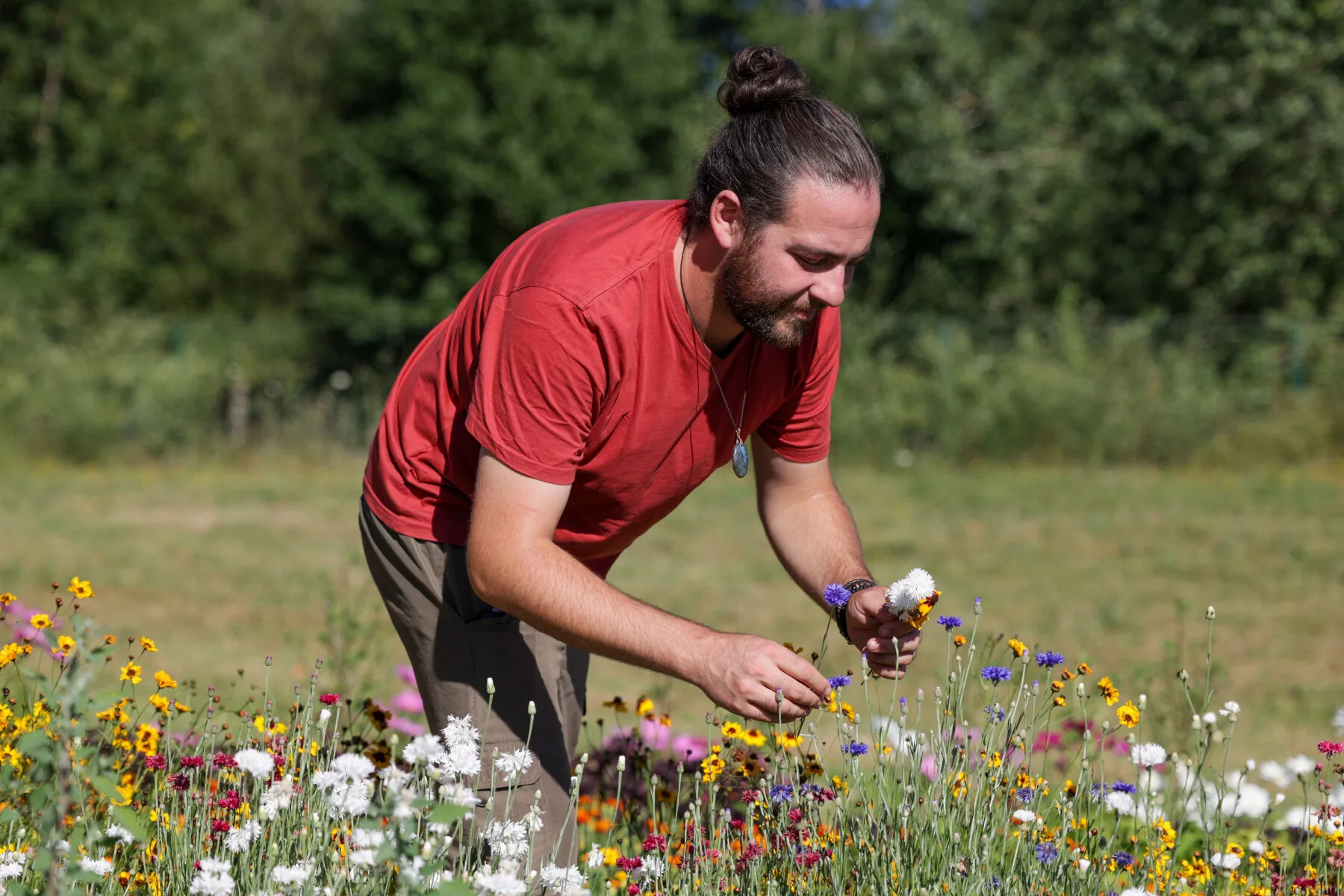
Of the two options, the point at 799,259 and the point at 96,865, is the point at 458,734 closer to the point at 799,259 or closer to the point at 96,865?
the point at 96,865

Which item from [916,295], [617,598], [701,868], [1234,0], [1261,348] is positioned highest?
[1234,0]

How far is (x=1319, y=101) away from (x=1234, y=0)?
1636 mm

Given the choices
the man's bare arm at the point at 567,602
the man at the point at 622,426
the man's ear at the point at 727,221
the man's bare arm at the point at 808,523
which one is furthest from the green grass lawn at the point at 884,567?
the man's ear at the point at 727,221

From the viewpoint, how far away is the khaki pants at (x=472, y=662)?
2744 mm

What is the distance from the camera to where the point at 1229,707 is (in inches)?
87.6

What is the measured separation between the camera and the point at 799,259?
2.45 meters

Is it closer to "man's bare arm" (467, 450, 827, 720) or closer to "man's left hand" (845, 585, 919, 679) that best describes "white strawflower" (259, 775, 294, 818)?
"man's bare arm" (467, 450, 827, 720)

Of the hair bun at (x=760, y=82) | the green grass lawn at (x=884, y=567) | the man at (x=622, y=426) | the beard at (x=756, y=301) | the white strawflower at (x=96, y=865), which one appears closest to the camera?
the white strawflower at (x=96, y=865)

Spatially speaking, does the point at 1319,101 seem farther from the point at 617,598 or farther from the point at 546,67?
the point at 617,598

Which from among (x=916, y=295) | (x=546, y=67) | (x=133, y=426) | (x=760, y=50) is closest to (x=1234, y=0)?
(x=916, y=295)

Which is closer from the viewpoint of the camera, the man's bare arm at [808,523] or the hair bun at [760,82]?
the hair bun at [760,82]

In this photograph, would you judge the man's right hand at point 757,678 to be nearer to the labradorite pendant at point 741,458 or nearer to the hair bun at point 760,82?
the labradorite pendant at point 741,458

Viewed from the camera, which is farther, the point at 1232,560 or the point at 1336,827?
the point at 1232,560

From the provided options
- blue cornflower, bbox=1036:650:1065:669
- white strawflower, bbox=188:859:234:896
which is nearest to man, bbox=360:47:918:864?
blue cornflower, bbox=1036:650:1065:669
